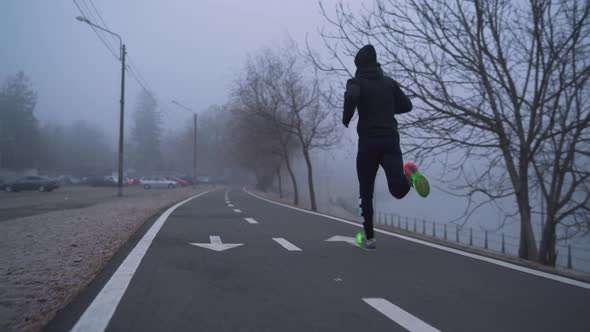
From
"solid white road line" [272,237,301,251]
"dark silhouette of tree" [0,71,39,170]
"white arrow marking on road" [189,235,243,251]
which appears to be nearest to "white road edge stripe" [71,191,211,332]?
"white arrow marking on road" [189,235,243,251]

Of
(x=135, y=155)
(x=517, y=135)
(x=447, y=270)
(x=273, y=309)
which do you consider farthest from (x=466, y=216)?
(x=135, y=155)

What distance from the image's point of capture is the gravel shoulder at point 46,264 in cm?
323

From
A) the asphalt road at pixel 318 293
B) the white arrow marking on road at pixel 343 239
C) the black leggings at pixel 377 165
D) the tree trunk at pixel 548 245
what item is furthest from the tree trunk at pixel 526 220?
the black leggings at pixel 377 165

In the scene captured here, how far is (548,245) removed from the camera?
11.3m

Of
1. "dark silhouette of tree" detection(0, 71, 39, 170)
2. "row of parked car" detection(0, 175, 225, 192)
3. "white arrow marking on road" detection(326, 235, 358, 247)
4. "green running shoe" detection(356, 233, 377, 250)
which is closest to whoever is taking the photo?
"green running shoe" detection(356, 233, 377, 250)

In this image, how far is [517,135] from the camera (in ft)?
34.7

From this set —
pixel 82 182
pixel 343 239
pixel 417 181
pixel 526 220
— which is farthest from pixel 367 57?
pixel 82 182

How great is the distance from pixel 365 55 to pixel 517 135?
6606 millimetres

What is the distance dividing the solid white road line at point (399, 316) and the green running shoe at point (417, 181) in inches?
75.8

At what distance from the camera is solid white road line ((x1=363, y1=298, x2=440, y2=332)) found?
3010mm

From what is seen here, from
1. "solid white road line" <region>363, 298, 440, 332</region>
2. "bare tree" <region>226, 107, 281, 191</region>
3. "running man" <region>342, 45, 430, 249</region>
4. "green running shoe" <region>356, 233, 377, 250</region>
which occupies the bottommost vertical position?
"solid white road line" <region>363, 298, 440, 332</region>

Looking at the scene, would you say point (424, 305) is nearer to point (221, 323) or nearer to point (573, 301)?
point (573, 301)

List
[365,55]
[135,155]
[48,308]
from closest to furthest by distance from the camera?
[48,308], [365,55], [135,155]

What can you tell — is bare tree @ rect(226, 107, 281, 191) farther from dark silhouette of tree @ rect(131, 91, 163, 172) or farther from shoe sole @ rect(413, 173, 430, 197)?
dark silhouette of tree @ rect(131, 91, 163, 172)
